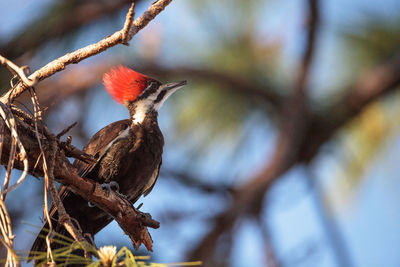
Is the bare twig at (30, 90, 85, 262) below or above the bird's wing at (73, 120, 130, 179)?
below

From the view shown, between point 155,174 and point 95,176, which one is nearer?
point 95,176

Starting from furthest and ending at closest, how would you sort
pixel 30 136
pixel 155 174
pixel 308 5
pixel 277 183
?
pixel 277 183, pixel 308 5, pixel 155 174, pixel 30 136

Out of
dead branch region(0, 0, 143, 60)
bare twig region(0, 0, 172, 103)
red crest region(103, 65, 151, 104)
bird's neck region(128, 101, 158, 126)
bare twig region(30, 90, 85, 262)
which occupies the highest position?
dead branch region(0, 0, 143, 60)

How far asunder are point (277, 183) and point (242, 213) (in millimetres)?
512

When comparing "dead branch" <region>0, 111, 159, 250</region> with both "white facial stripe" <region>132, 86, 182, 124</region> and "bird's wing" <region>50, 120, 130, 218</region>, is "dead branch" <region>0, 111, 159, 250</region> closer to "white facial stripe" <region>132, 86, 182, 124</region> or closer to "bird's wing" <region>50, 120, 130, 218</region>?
"bird's wing" <region>50, 120, 130, 218</region>

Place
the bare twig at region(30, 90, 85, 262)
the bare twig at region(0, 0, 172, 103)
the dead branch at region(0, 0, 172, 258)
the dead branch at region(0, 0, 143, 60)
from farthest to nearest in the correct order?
the dead branch at region(0, 0, 143, 60)
the bare twig at region(0, 0, 172, 103)
the dead branch at region(0, 0, 172, 258)
the bare twig at region(30, 90, 85, 262)

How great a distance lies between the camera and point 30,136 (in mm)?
2389

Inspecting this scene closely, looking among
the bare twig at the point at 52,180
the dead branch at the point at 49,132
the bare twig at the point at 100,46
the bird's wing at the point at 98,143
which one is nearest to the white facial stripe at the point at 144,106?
the bird's wing at the point at 98,143

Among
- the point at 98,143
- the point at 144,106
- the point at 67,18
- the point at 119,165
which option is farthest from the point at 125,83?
the point at 67,18

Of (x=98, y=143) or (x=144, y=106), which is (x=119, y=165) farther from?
(x=144, y=106)

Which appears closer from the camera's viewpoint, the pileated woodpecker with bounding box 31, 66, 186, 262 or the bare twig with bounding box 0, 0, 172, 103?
the bare twig with bounding box 0, 0, 172, 103

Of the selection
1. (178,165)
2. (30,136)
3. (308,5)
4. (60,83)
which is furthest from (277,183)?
(30,136)

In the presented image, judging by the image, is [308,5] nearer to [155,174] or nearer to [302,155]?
[302,155]

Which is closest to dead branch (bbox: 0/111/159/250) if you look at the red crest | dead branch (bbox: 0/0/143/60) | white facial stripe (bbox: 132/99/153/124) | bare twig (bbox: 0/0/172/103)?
bare twig (bbox: 0/0/172/103)
